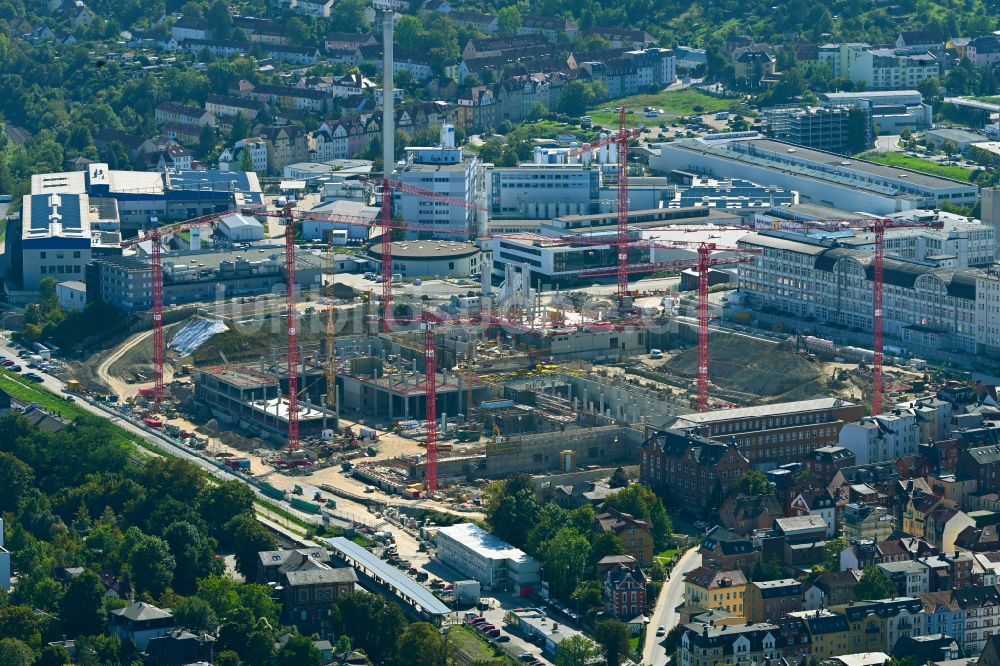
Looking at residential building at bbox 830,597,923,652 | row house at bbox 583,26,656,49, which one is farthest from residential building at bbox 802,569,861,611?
row house at bbox 583,26,656,49

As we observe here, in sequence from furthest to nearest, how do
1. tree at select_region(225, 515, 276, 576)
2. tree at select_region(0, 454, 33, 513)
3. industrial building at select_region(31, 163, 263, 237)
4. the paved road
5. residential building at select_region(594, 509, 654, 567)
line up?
industrial building at select_region(31, 163, 263, 237)
tree at select_region(0, 454, 33, 513)
tree at select_region(225, 515, 276, 576)
residential building at select_region(594, 509, 654, 567)
the paved road

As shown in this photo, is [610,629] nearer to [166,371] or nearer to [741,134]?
[166,371]

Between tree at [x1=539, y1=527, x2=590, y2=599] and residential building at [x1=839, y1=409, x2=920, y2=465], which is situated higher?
residential building at [x1=839, y1=409, x2=920, y2=465]


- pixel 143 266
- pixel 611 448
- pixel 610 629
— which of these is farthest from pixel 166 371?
pixel 610 629

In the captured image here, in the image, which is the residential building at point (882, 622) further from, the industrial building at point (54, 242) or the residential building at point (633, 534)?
the industrial building at point (54, 242)

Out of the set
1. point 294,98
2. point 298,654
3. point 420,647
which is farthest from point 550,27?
point 298,654

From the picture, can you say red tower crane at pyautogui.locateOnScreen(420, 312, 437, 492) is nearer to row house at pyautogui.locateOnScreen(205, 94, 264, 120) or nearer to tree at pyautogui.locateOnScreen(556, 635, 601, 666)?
tree at pyautogui.locateOnScreen(556, 635, 601, 666)

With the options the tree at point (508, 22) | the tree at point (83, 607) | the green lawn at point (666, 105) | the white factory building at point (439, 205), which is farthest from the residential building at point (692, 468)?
the tree at point (508, 22)
